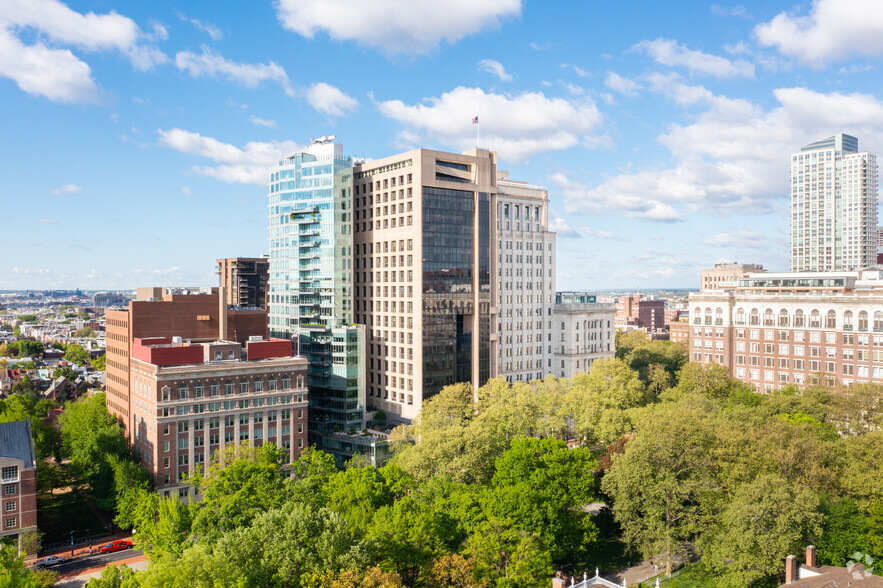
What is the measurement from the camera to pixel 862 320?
417ft

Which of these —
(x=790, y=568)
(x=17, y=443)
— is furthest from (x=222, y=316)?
(x=790, y=568)

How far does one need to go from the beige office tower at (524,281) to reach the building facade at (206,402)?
52318mm

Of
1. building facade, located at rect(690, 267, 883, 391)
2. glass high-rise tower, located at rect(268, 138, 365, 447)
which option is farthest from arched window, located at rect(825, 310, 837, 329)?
glass high-rise tower, located at rect(268, 138, 365, 447)

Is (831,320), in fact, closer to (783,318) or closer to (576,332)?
(783,318)

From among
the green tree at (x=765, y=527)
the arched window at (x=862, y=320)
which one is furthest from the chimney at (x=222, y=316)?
the arched window at (x=862, y=320)

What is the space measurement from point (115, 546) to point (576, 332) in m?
107

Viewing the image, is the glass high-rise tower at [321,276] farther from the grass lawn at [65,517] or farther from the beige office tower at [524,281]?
the grass lawn at [65,517]

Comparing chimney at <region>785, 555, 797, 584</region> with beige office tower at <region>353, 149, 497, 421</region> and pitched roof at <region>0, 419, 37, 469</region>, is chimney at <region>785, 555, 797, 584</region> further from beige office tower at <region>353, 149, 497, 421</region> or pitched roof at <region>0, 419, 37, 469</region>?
pitched roof at <region>0, 419, 37, 469</region>

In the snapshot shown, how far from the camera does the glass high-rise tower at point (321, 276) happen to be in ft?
442

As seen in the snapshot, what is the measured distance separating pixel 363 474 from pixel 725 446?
1711 inches

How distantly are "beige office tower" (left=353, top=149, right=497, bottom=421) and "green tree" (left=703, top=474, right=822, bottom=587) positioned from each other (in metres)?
72.6

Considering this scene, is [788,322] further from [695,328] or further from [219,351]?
[219,351]

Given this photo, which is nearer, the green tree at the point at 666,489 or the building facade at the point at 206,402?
the green tree at the point at 666,489

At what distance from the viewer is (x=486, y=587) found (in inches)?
2379
